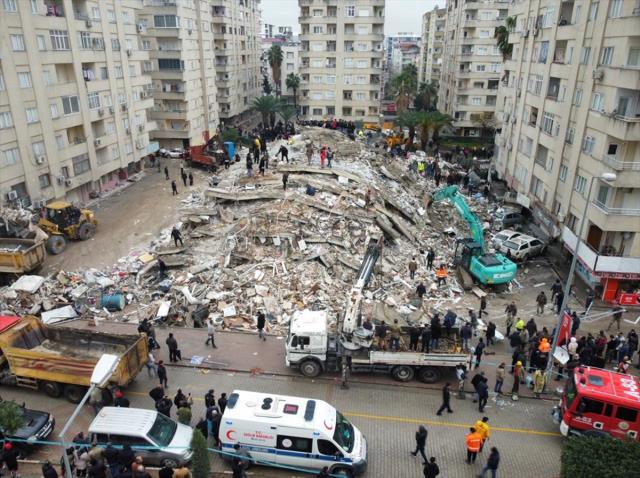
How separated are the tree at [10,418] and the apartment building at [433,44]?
85.6 metres

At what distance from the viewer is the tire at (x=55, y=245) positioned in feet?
92.6

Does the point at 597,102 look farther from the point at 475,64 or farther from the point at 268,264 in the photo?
the point at 475,64

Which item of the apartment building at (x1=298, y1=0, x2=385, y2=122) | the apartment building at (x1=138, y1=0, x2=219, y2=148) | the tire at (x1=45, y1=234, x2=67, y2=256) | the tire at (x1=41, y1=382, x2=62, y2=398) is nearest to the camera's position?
the tire at (x1=41, y1=382, x2=62, y2=398)

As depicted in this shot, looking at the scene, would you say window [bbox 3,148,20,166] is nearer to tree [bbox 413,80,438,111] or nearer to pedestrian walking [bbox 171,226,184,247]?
pedestrian walking [bbox 171,226,184,247]

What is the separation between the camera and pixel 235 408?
14344 millimetres

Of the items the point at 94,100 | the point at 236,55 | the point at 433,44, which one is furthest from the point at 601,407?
the point at 433,44

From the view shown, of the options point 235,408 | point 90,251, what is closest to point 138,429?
point 235,408

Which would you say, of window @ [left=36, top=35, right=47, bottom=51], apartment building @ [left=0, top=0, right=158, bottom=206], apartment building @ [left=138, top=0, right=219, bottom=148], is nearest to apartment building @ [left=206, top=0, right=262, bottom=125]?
apartment building @ [left=138, top=0, right=219, bottom=148]

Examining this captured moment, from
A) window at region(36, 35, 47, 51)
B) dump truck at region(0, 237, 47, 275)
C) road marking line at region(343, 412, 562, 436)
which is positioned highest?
window at region(36, 35, 47, 51)

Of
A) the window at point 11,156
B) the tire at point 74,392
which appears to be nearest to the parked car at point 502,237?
the tire at point 74,392

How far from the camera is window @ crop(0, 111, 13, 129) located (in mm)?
→ 29234

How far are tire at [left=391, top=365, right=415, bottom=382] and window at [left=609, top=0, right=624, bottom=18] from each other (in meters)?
21.1

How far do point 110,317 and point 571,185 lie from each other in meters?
26.6

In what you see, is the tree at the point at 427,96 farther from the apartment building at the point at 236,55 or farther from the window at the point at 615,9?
the window at the point at 615,9
